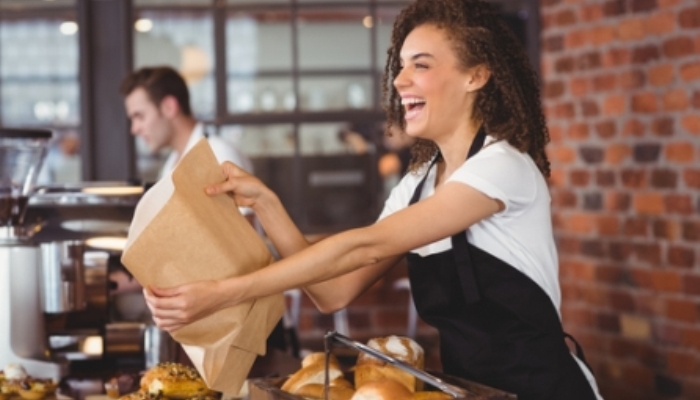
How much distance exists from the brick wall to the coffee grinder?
1845 millimetres

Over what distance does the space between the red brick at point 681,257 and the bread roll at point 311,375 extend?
179cm

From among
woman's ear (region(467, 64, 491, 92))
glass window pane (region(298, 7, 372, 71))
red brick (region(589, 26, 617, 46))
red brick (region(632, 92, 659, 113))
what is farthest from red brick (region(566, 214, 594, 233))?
woman's ear (region(467, 64, 491, 92))

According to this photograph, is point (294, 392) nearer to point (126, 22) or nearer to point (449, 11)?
point (449, 11)

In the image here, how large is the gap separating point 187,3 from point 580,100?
1747 mm

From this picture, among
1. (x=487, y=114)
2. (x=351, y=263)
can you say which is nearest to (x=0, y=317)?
(x=351, y=263)

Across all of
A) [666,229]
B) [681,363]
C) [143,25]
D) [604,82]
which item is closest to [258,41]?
[143,25]

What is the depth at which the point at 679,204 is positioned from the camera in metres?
3.25

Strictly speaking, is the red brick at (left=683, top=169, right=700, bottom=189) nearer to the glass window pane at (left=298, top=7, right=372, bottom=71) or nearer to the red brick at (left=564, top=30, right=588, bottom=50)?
the red brick at (left=564, top=30, right=588, bottom=50)

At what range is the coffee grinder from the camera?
7.25ft

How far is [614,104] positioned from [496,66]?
69.9 inches

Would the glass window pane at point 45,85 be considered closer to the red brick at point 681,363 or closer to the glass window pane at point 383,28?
the glass window pane at point 383,28

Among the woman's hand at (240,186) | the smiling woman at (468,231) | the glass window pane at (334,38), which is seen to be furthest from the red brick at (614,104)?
the woman's hand at (240,186)

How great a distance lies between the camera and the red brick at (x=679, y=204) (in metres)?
3.20

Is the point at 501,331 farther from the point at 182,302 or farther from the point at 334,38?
the point at 334,38
